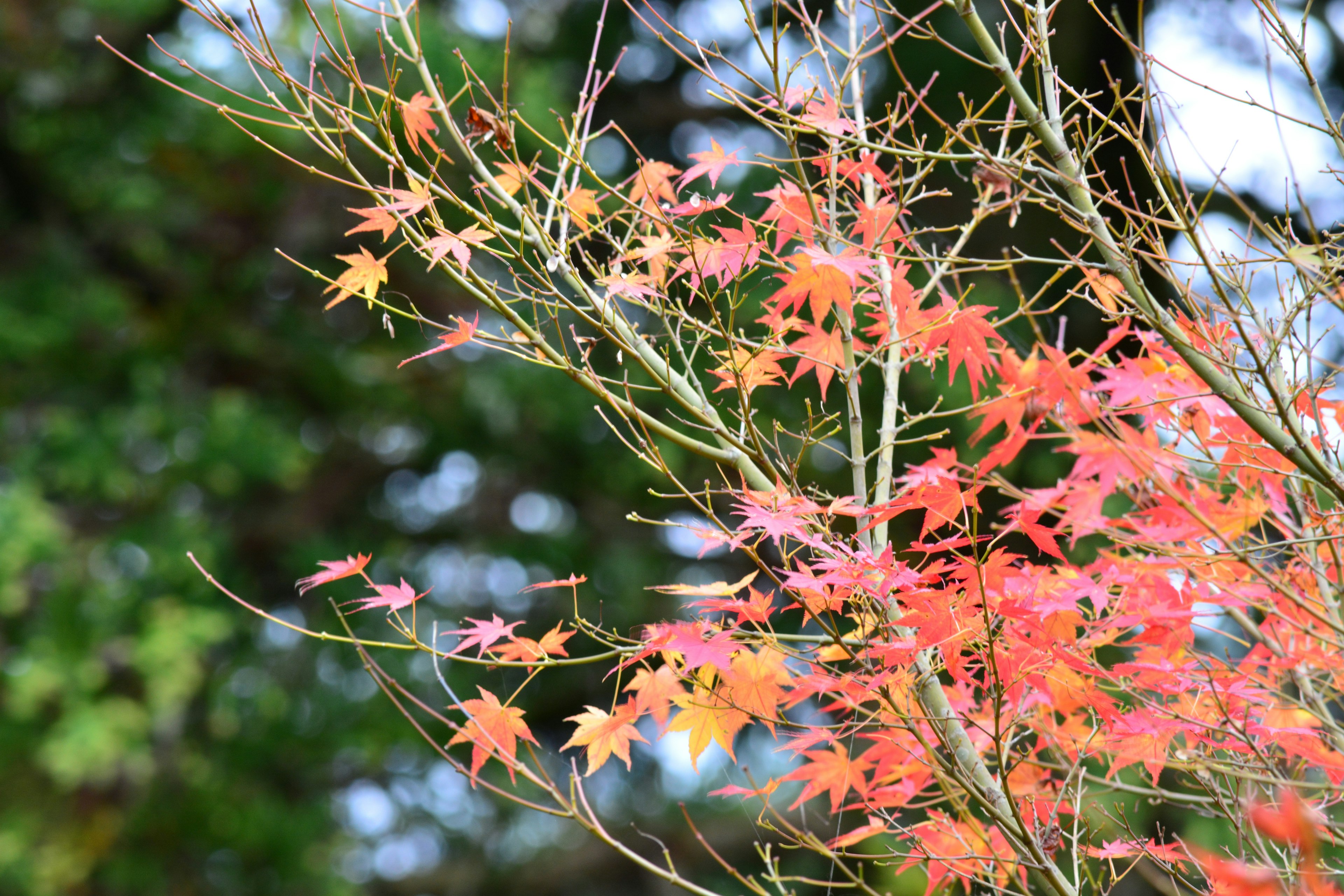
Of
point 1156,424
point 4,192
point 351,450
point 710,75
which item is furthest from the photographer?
point 351,450

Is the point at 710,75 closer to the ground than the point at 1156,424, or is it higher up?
higher up

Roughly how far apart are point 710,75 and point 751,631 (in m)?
0.58

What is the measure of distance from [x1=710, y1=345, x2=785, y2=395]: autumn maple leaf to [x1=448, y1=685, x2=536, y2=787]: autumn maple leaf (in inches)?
17.2

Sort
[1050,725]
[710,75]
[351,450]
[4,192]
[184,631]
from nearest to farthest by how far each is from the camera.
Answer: [710,75], [1050,725], [184,631], [4,192], [351,450]

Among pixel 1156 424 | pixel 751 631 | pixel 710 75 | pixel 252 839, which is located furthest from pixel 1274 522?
pixel 252 839

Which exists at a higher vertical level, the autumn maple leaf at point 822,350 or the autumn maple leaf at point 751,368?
the autumn maple leaf at point 822,350

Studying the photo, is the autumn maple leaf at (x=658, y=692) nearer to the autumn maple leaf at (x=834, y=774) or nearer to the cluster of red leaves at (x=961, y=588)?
the cluster of red leaves at (x=961, y=588)

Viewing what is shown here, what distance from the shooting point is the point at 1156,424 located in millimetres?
1082

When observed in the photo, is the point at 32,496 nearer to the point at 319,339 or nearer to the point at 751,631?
the point at 319,339

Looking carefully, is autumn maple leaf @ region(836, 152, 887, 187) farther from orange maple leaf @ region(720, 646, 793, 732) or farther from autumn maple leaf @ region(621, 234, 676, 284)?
orange maple leaf @ region(720, 646, 793, 732)

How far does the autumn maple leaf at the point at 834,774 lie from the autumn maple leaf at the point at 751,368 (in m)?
0.46

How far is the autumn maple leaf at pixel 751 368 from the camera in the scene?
109cm

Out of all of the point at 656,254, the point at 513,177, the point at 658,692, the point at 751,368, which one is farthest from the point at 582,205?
the point at 658,692

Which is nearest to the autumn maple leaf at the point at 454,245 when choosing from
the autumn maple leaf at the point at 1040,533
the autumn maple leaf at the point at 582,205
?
the autumn maple leaf at the point at 582,205
